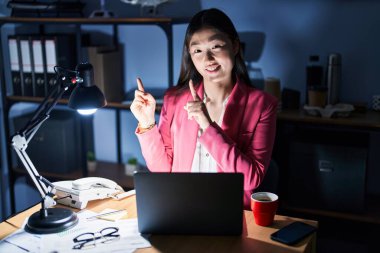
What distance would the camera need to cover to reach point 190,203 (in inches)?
57.7

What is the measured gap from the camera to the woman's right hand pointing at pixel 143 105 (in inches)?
73.1

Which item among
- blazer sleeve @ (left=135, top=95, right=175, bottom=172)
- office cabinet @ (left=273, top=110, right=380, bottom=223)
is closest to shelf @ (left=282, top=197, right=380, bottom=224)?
office cabinet @ (left=273, top=110, right=380, bottom=223)

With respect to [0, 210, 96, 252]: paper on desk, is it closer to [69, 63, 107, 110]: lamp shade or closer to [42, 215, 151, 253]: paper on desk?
[42, 215, 151, 253]: paper on desk

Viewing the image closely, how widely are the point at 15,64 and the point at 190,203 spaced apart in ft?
6.53

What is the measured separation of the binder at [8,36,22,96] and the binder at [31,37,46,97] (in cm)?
12

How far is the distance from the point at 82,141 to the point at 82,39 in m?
0.65

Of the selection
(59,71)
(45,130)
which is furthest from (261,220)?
(45,130)

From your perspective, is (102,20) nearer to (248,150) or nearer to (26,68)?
(26,68)

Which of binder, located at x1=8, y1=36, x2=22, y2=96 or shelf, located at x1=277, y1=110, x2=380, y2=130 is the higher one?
binder, located at x1=8, y1=36, x2=22, y2=96

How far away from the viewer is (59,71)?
1578mm

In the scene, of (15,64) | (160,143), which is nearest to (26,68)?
(15,64)

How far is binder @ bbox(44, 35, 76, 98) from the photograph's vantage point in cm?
292

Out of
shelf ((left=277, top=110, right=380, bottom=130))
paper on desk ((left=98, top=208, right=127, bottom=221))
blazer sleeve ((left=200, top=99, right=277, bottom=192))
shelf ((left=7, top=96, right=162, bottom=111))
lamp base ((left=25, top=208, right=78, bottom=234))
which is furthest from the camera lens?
shelf ((left=7, top=96, right=162, bottom=111))

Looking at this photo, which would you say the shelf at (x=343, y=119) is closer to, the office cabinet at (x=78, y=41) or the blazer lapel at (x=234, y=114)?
the blazer lapel at (x=234, y=114)
